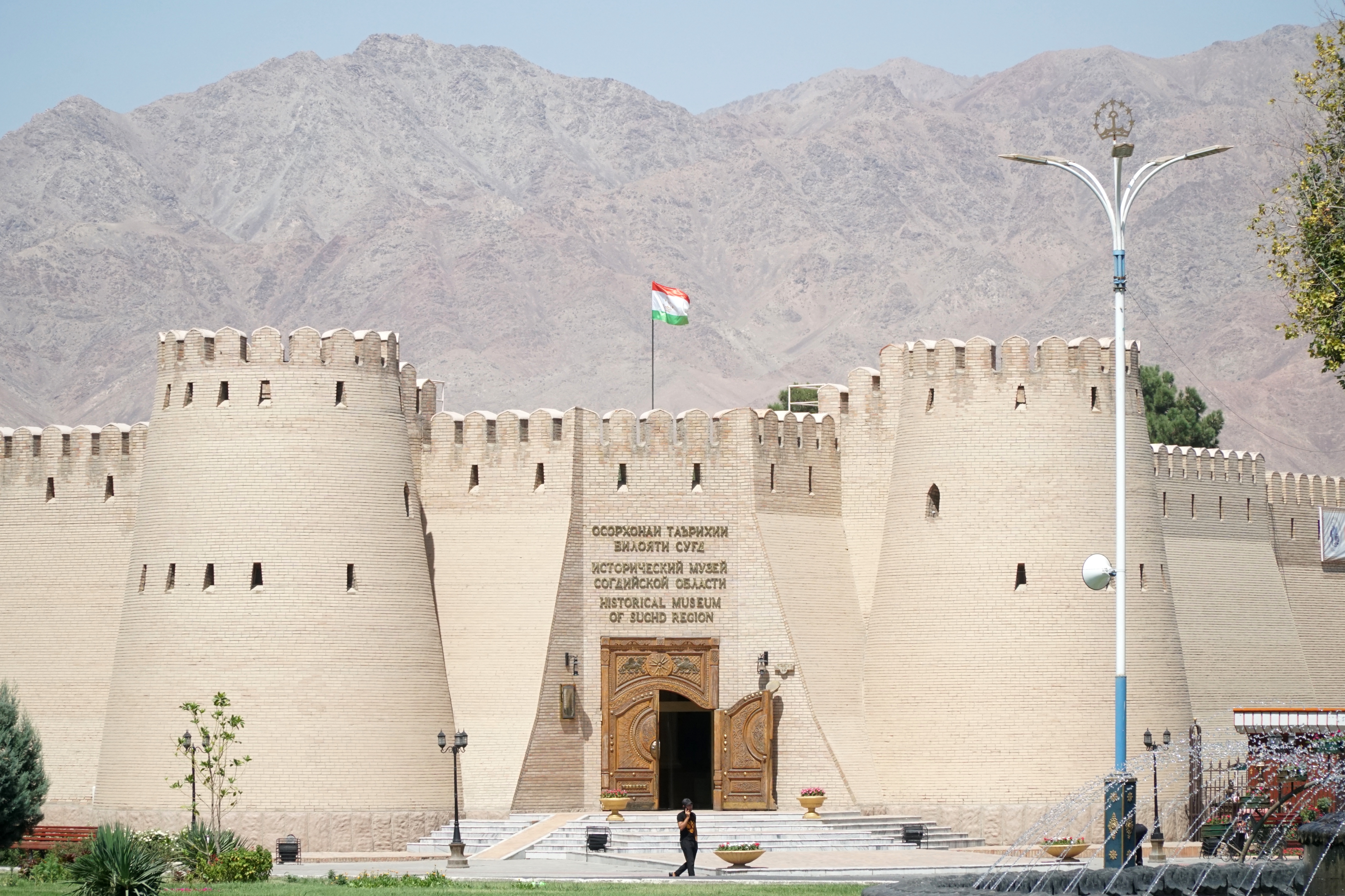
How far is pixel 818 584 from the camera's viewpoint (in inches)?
1465

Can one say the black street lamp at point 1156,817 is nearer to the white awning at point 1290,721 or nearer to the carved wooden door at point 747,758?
the white awning at point 1290,721

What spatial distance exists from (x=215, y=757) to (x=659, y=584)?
8.90 metres

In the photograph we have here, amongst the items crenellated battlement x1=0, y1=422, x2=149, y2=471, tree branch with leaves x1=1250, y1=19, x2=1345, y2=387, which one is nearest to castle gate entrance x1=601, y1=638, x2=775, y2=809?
crenellated battlement x1=0, y1=422, x2=149, y2=471

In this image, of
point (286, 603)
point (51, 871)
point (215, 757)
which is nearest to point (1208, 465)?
point (286, 603)

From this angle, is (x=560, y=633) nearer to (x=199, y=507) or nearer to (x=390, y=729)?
(x=390, y=729)

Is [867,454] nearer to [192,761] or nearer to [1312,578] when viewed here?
[1312,578]

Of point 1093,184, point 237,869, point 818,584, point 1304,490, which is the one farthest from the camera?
point 1304,490

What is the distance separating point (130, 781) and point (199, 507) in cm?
503

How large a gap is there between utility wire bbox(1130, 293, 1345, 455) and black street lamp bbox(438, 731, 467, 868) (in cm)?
9732

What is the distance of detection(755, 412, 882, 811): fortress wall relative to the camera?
3609 centimetres

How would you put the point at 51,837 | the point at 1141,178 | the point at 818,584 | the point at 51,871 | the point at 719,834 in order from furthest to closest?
the point at 818,584 → the point at 719,834 → the point at 51,837 → the point at 51,871 → the point at 1141,178

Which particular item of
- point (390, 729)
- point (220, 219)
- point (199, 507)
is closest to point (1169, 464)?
point (390, 729)

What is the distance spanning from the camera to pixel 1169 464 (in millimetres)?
40625

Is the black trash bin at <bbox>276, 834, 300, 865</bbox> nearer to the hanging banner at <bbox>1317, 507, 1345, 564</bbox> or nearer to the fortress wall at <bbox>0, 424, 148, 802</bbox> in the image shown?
the fortress wall at <bbox>0, 424, 148, 802</bbox>
